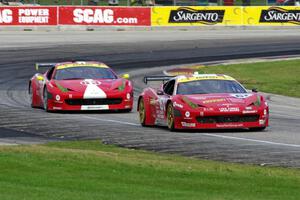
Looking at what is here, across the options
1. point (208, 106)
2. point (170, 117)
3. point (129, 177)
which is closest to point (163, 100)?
point (170, 117)

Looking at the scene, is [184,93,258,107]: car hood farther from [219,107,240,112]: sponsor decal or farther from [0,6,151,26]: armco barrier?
[0,6,151,26]: armco barrier

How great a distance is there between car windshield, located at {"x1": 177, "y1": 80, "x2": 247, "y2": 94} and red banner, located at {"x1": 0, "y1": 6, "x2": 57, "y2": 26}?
35496 millimetres

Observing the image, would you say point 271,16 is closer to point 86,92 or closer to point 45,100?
point 45,100

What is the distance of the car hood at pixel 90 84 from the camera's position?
23.9 metres

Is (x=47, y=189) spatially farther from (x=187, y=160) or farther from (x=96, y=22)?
(x=96, y=22)

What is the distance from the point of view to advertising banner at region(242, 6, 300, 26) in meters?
58.8

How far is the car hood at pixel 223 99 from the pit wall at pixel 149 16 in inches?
1434

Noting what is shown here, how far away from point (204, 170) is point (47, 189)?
3146mm

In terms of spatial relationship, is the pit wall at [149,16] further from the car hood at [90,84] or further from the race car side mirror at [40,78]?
the car hood at [90,84]

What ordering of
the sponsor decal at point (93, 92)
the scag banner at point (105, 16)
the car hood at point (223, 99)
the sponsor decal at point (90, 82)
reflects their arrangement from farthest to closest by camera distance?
the scag banner at point (105, 16) → the sponsor decal at point (90, 82) → the sponsor decal at point (93, 92) → the car hood at point (223, 99)

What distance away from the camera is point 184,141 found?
17.9 meters

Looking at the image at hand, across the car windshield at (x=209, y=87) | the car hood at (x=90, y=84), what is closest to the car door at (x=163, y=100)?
the car windshield at (x=209, y=87)

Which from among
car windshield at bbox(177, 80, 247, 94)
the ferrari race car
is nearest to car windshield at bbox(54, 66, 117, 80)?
the ferrari race car

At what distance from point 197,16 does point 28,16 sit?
9.63 metres
